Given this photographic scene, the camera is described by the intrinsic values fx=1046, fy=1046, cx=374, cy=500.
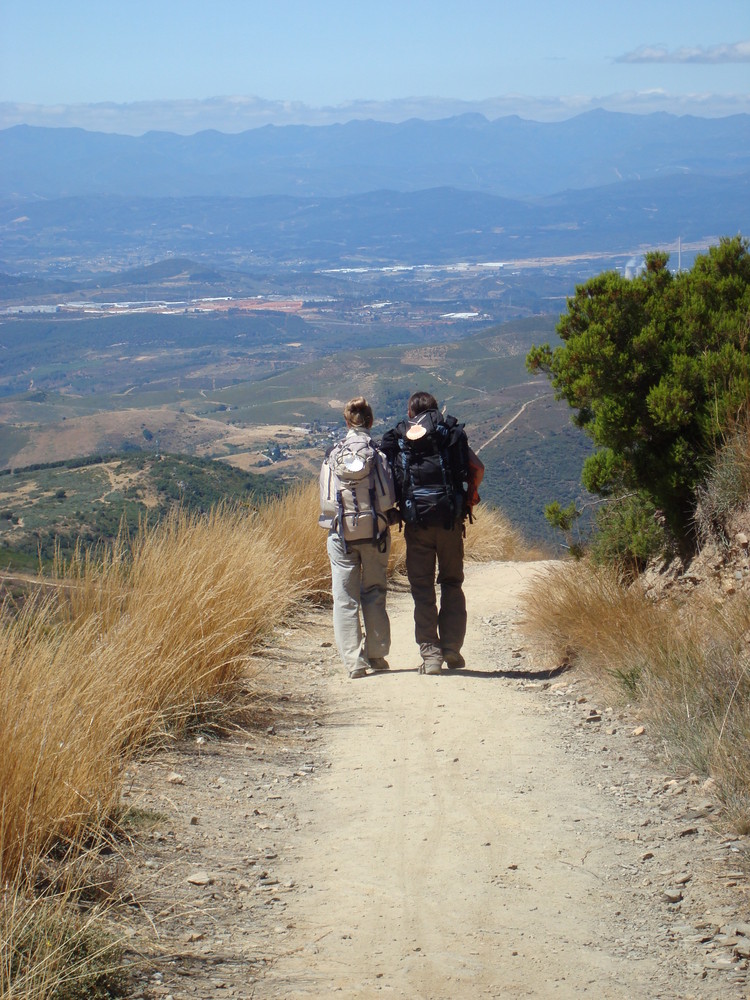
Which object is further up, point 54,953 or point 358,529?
point 358,529

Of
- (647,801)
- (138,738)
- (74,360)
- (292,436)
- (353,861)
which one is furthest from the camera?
(74,360)

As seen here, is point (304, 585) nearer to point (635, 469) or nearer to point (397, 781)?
point (635, 469)

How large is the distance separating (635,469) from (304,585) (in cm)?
321

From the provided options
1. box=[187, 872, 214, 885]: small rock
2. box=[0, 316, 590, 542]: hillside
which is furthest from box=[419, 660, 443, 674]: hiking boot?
box=[0, 316, 590, 542]: hillside

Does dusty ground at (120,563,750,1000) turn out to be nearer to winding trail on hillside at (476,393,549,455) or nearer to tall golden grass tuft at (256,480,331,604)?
tall golden grass tuft at (256,480,331,604)

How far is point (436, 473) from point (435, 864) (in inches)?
116

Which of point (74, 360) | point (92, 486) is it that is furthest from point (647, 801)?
point (74, 360)

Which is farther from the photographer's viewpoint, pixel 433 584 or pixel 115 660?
pixel 433 584

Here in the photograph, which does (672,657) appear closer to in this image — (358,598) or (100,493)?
(358,598)

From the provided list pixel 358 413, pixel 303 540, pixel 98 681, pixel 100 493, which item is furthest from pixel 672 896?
pixel 100 493

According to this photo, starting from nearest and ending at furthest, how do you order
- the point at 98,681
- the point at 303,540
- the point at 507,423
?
the point at 98,681 < the point at 303,540 < the point at 507,423

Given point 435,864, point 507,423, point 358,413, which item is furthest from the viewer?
point 507,423

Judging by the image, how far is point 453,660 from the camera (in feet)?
22.8

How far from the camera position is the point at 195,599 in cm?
584
